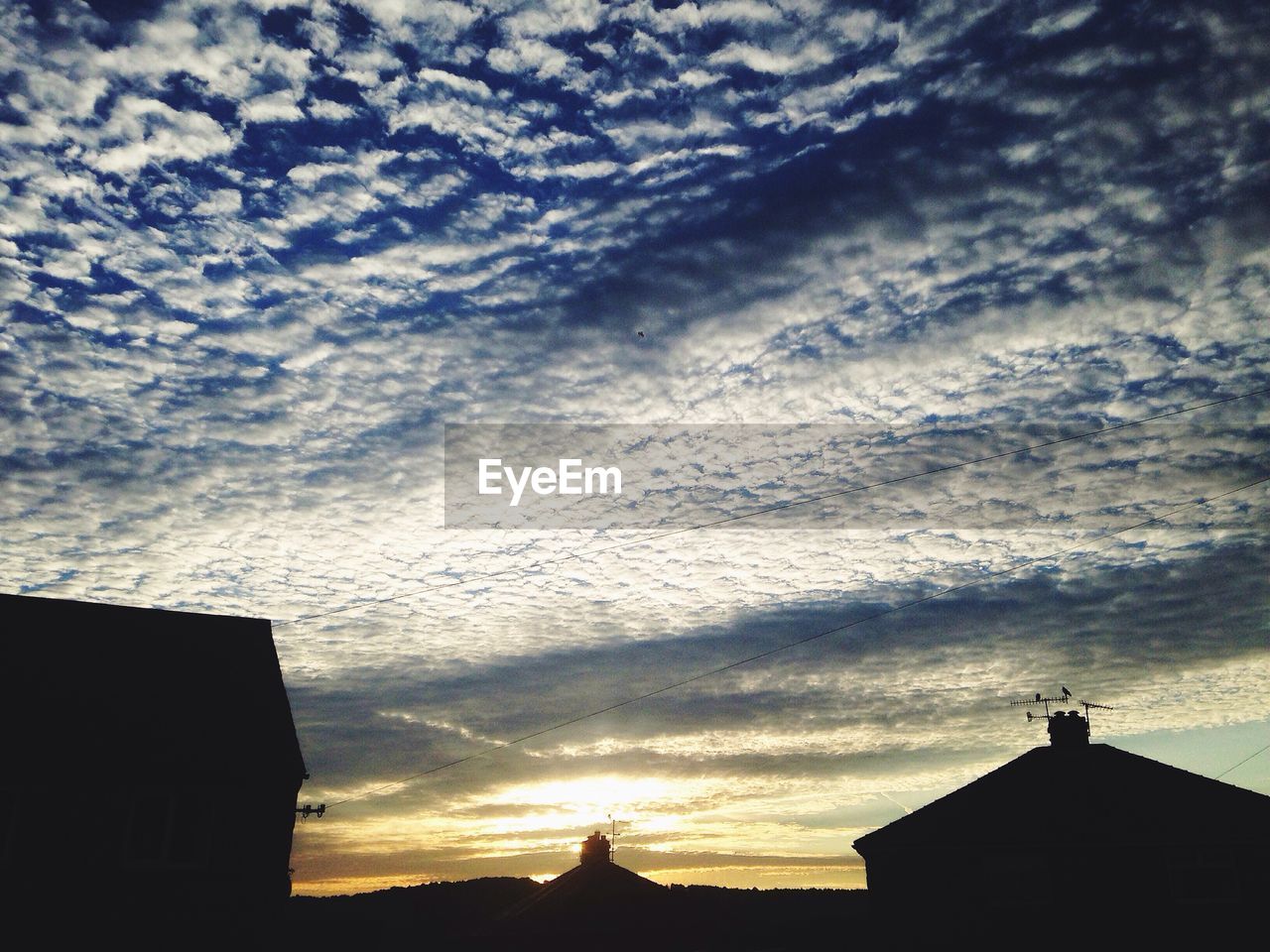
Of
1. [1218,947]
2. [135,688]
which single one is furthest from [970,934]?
[135,688]

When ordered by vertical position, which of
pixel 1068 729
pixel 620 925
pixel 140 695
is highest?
pixel 140 695

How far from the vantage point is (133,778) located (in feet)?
63.5

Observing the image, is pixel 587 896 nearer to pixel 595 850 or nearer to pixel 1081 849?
pixel 595 850

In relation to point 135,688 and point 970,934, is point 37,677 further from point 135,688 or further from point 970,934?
point 970,934

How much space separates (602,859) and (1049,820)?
16.1 meters

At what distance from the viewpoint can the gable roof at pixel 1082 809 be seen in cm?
2336

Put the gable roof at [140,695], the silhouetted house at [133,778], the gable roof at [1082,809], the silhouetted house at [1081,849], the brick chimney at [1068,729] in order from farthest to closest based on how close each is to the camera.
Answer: the brick chimney at [1068,729] < the gable roof at [1082,809] < the silhouetted house at [1081,849] < the gable roof at [140,695] < the silhouetted house at [133,778]

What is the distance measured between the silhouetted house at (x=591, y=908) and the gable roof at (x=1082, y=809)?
321 inches

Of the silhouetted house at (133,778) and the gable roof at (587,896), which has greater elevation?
the silhouetted house at (133,778)

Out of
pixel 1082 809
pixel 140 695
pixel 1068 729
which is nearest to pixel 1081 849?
pixel 1082 809

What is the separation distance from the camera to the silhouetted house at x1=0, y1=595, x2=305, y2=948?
59.9ft

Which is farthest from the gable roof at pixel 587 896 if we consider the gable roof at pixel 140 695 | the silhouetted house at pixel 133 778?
the gable roof at pixel 140 695

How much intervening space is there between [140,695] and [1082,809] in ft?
90.3

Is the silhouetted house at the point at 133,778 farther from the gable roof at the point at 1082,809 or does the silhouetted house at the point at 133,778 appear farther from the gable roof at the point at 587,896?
the gable roof at the point at 1082,809
